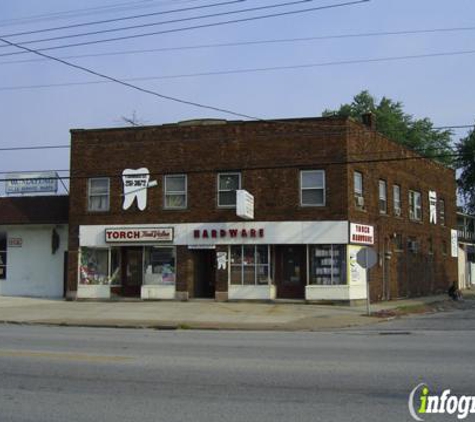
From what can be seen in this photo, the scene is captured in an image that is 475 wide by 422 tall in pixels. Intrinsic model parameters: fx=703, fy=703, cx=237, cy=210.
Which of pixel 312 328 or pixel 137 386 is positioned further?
pixel 312 328

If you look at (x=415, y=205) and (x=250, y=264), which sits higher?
(x=415, y=205)

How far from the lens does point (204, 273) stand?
30.6 metres

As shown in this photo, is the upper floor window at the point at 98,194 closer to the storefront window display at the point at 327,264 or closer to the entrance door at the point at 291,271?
the entrance door at the point at 291,271

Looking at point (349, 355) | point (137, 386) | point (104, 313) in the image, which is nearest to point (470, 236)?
point (104, 313)

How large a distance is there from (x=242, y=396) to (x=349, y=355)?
4.37 m

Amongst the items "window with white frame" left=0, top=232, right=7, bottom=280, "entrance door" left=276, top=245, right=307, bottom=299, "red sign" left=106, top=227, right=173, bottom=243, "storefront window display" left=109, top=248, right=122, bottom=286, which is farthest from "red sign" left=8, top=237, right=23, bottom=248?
"entrance door" left=276, top=245, right=307, bottom=299

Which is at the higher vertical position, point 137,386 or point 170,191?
point 170,191

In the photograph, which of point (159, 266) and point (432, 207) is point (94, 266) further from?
point (432, 207)

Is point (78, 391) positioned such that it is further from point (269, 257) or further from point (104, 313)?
point (269, 257)

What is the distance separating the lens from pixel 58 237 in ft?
110

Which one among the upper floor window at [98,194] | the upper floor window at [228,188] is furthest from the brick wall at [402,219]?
the upper floor window at [98,194]

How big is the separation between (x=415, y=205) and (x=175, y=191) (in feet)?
47.1

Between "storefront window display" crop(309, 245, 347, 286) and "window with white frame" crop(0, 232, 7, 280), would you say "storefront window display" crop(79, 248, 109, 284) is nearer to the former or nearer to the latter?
"window with white frame" crop(0, 232, 7, 280)

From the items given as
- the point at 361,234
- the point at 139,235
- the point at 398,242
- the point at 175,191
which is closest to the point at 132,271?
the point at 139,235
